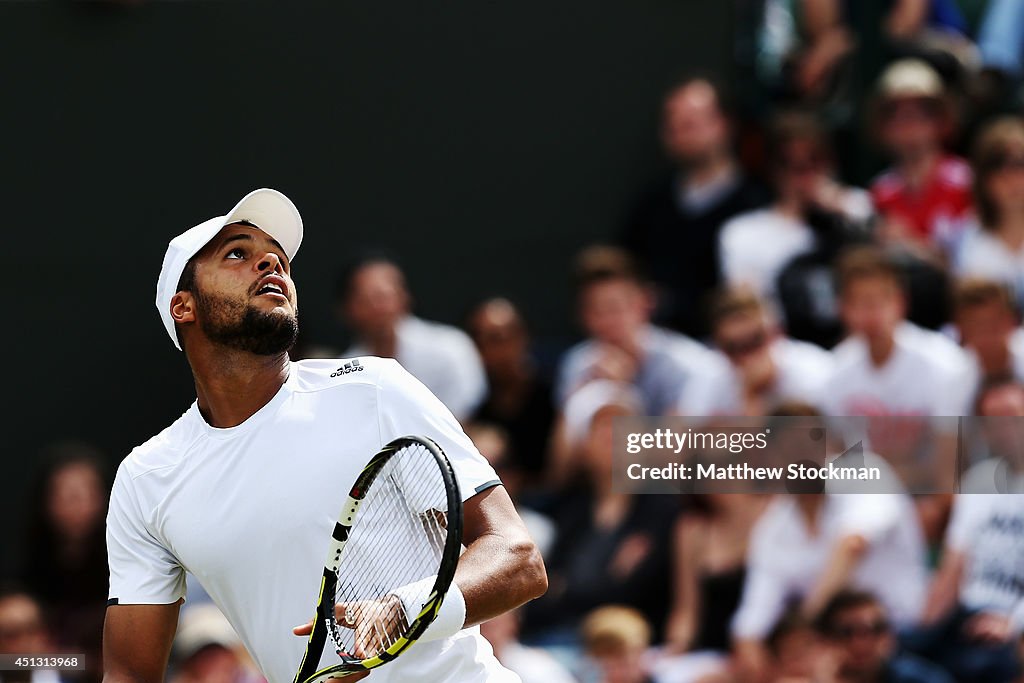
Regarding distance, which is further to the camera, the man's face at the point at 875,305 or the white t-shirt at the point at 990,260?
the white t-shirt at the point at 990,260

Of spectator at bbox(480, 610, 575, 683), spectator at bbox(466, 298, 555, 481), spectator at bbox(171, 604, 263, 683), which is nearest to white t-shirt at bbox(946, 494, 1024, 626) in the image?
spectator at bbox(480, 610, 575, 683)

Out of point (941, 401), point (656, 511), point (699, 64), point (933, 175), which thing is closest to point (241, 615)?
point (656, 511)

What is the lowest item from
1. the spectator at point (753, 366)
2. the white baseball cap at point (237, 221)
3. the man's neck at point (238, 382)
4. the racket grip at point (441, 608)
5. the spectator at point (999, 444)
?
the spectator at point (999, 444)

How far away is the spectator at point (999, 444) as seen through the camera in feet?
19.7

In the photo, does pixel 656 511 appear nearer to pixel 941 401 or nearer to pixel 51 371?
pixel 941 401

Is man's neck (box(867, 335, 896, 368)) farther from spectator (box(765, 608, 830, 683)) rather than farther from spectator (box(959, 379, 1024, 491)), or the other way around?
spectator (box(765, 608, 830, 683))

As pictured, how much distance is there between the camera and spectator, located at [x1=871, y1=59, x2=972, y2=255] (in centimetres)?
719

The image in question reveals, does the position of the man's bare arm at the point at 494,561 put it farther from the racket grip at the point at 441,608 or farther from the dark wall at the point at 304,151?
the dark wall at the point at 304,151

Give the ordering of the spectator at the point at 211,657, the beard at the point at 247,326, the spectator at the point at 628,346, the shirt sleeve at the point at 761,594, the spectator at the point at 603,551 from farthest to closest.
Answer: the spectator at the point at 628,346 → the spectator at the point at 603,551 → the shirt sleeve at the point at 761,594 → the spectator at the point at 211,657 → the beard at the point at 247,326

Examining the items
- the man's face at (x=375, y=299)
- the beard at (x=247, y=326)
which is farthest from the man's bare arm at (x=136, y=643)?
the man's face at (x=375, y=299)

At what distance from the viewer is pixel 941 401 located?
6.41 m

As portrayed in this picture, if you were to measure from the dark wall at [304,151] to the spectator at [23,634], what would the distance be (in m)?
1.29

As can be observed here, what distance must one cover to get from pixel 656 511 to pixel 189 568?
318 cm

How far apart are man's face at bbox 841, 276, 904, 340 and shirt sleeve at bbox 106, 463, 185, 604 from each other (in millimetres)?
3688
